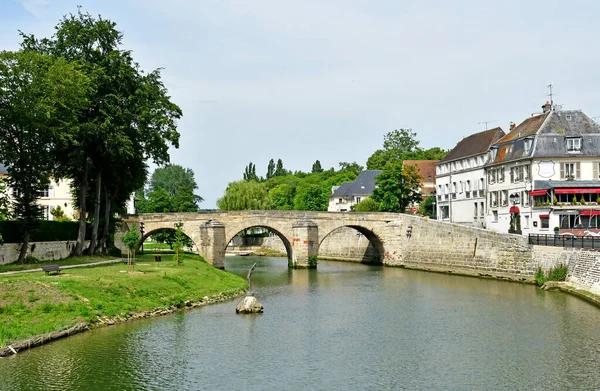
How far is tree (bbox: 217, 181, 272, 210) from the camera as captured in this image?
9769 cm

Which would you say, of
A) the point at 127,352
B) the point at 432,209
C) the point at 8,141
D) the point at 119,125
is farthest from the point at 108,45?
the point at 432,209

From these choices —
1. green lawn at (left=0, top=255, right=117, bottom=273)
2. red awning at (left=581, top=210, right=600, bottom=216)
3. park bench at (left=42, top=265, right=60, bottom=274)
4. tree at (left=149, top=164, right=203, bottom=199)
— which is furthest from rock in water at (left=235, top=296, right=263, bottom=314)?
tree at (left=149, top=164, right=203, bottom=199)

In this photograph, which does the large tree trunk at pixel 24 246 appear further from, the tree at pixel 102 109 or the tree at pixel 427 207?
the tree at pixel 427 207

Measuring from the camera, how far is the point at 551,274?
44094 mm

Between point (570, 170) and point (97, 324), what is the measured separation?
42960 mm

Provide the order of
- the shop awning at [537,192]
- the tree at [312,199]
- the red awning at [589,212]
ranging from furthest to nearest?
the tree at [312,199]
the shop awning at [537,192]
the red awning at [589,212]

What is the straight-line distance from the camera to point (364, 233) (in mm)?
70625

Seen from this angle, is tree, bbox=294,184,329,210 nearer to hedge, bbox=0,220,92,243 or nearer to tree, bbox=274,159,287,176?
tree, bbox=274,159,287,176

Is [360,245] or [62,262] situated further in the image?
[360,245]

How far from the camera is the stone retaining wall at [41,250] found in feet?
139

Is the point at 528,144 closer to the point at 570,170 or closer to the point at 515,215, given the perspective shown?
the point at 570,170

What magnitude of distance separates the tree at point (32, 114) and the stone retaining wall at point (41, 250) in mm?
789

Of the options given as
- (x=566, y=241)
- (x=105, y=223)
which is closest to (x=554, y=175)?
(x=566, y=241)

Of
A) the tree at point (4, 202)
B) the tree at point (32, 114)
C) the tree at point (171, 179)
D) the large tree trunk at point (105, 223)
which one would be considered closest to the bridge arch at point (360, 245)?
the large tree trunk at point (105, 223)
